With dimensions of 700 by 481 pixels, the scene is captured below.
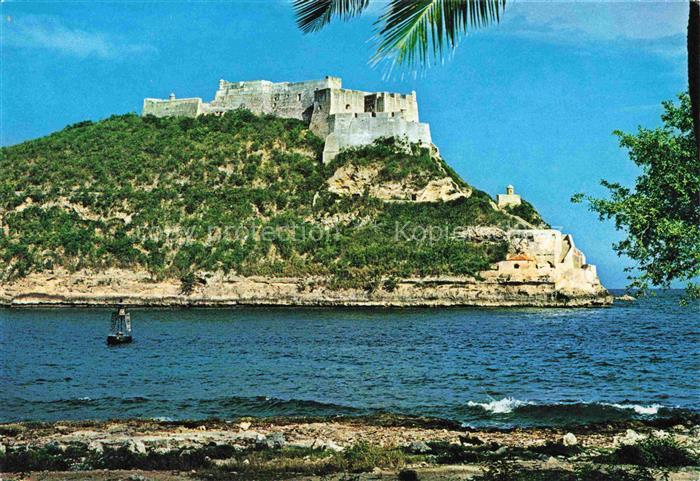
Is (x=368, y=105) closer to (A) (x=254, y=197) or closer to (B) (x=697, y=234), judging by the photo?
(A) (x=254, y=197)

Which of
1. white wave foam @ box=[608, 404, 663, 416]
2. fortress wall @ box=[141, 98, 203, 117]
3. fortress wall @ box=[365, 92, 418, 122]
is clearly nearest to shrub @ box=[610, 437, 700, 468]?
white wave foam @ box=[608, 404, 663, 416]

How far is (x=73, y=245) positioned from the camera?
76.0 m

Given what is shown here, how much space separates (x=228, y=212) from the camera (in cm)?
7825

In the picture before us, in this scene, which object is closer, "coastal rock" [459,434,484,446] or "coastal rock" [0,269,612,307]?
"coastal rock" [459,434,484,446]

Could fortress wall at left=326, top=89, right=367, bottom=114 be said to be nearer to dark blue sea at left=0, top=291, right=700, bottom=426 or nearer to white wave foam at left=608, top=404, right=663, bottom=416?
dark blue sea at left=0, top=291, right=700, bottom=426

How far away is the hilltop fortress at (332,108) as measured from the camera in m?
78.8

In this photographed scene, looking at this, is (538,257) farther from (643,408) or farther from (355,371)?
(643,408)

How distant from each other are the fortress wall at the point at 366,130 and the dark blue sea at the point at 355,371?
1152 inches

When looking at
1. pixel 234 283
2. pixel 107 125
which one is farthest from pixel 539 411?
pixel 107 125

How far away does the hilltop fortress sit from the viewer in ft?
259

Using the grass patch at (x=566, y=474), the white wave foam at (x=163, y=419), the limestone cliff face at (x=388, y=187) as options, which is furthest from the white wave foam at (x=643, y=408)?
the limestone cliff face at (x=388, y=187)

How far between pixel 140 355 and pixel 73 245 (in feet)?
148

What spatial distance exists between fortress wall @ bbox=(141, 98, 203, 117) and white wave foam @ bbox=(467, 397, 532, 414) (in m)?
75.5

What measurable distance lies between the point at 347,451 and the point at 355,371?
1480 cm
